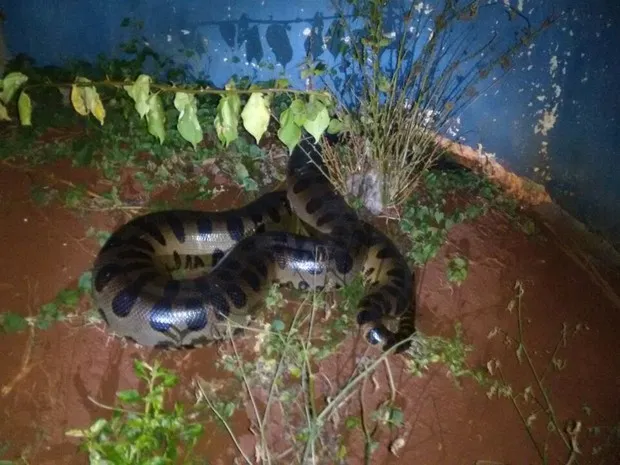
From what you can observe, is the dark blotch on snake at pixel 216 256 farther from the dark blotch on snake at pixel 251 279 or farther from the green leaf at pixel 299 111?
the green leaf at pixel 299 111

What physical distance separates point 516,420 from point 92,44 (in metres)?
5.55

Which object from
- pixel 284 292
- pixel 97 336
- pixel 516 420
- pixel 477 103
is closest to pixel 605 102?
pixel 477 103

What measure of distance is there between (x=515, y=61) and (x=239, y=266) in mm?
3402

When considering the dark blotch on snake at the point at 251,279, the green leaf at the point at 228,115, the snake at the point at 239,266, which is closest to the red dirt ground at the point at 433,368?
the snake at the point at 239,266

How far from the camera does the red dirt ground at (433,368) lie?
3695mm

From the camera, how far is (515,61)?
575 cm

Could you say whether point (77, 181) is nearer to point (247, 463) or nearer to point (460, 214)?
point (247, 463)

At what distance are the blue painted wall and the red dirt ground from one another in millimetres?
885

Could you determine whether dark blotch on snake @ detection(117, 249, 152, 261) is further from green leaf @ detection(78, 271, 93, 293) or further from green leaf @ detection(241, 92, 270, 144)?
green leaf @ detection(241, 92, 270, 144)

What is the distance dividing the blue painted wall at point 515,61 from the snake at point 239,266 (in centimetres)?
170

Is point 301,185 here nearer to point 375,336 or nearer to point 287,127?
point 375,336

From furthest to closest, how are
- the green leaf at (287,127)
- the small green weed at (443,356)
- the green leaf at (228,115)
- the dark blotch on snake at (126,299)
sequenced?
1. the small green weed at (443,356)
2. the dark blotch on snake at (126,299)
3. the green leaf at (287,127)
4. the green leaf at (228,115)

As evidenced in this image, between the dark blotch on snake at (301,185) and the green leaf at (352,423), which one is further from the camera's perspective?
the dark blotch on snake at (301,185)

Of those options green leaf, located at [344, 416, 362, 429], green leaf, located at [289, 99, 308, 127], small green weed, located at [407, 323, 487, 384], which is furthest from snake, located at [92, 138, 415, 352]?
green leaf, located at [289, 99, 308, 127]
